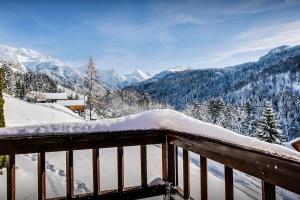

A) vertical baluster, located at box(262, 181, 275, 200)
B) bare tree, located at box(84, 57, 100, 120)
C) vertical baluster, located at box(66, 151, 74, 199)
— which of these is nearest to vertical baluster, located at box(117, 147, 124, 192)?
vertical baluster, located at box(66, 151, 74, 199)

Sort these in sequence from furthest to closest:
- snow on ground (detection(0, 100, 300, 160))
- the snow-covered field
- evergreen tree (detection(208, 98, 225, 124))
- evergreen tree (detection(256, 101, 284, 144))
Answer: evergreen tree (detection(208, 98, 225, 124)), evergreen tree (detection(256, 101, 284, 144)), the snow-covered field, snow on ground (detection(0, 100, 300, 160))

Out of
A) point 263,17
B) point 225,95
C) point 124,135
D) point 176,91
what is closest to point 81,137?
point 124,135

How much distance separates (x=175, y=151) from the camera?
9.23 feet

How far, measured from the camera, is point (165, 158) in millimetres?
2848

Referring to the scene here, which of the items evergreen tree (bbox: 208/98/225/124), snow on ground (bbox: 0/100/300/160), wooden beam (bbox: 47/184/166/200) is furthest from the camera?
evergreen tree (bbox: 208/98/225/124)

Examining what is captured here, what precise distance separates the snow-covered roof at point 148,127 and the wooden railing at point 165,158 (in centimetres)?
4

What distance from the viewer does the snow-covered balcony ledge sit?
1.46 m

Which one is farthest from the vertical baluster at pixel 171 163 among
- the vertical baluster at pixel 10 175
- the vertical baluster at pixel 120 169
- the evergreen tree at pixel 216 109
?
the evergreen tree at pixel 216 109

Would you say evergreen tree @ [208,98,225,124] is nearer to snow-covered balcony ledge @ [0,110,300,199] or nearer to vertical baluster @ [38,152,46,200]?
snow-covered balcony ledge @ [0,110,300,199]

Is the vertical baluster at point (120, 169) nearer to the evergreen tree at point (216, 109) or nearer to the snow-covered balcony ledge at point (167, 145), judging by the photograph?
the snow-covered balcony ledge at point (167, 145)

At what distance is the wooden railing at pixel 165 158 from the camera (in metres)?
1.46

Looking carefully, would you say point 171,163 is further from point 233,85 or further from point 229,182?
point 233,85

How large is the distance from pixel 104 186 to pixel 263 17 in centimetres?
1433

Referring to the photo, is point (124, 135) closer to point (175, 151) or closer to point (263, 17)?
point (175, 151)
